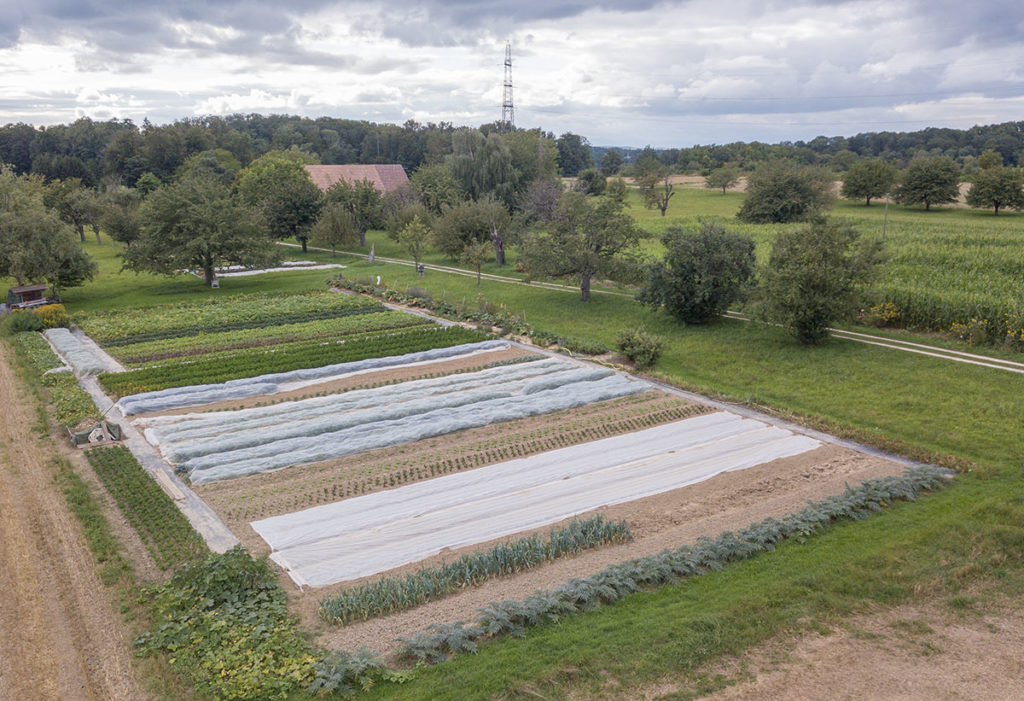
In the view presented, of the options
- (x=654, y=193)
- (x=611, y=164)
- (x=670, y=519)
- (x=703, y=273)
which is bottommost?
(x=670, y=519)

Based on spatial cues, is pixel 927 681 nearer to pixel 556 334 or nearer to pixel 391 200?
pixel 556 334

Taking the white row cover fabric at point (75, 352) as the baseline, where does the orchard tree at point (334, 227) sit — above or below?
above

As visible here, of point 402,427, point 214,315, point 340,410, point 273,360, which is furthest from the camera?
point 214,315

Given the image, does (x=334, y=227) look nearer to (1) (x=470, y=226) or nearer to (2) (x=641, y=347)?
(1) (x=470, y=226)

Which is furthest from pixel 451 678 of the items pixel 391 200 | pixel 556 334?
pixel 391 200

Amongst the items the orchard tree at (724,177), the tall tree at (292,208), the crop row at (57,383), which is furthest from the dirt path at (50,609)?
the orchard tree at (724,177)

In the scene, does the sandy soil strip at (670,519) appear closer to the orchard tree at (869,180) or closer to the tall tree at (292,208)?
the tall tree at (292,208)

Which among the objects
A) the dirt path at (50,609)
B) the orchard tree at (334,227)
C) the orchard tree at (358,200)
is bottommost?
the dirt path at (50,609)

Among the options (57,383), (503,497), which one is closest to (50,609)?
(503,497)
